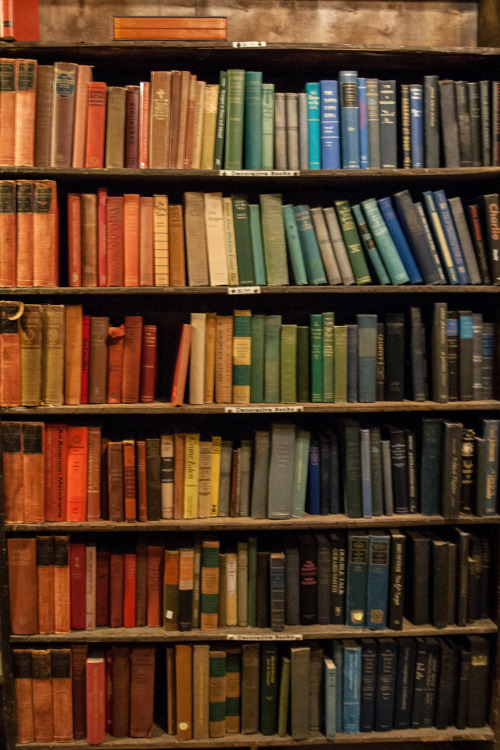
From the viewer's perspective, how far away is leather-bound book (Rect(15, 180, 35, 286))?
1.71 metres

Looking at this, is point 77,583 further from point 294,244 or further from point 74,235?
point 294,244

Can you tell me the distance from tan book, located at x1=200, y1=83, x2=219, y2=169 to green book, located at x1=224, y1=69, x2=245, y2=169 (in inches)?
1.7

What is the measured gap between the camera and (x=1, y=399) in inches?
69.6

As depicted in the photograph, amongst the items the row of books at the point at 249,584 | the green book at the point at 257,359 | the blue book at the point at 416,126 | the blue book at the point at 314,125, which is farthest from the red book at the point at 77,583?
the blue book at the point at 416,126

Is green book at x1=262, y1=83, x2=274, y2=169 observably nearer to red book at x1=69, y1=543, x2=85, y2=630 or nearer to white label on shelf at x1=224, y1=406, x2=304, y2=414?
white label on shelf at x1=224, y1=406, x2=304, y2=414

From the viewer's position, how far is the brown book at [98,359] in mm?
1785

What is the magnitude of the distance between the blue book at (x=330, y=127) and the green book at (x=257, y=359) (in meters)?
0.55

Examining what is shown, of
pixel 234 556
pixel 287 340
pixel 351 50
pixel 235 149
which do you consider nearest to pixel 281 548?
pixel 234 556

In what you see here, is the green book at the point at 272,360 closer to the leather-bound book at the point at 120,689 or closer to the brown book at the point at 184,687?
the brown book at the point at 184,687

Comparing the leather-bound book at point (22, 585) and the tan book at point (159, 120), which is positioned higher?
the tan book at point (159, 120)

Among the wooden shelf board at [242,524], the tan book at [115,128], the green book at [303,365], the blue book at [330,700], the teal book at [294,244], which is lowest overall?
the blue book at [330,700]

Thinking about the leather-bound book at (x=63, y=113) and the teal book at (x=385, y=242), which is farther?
the teal book at (x=385, y=242)

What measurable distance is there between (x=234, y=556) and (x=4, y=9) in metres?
1.87

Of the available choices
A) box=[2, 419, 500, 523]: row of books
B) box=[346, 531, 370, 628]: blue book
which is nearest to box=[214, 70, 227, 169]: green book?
box=[2, 419, 500, 523]: row of books
